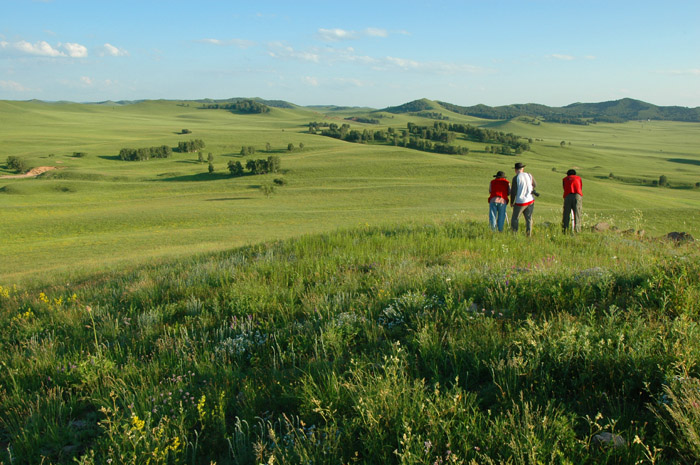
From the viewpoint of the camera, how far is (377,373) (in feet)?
10.4

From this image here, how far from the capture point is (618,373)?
9.57ft

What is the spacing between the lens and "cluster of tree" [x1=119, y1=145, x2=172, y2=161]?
302 feet

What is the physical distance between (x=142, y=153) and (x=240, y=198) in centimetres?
5355

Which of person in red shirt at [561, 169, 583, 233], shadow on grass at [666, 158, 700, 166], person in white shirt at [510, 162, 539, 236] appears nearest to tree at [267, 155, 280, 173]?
person in white shirt at [510, 162, 539, 236]

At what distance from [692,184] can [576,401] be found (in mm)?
94914

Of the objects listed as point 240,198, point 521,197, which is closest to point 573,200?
point 521,197

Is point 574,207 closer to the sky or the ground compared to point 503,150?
closer to the ground

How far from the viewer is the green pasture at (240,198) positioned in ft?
89.3

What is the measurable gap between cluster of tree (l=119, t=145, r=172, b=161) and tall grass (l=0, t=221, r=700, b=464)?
3883 inches

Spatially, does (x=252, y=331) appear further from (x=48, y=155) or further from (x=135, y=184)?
(x=48, y=155)

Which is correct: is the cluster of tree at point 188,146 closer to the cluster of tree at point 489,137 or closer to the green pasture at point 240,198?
the green pasture at point 240,198

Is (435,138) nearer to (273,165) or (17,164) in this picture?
(273,165)

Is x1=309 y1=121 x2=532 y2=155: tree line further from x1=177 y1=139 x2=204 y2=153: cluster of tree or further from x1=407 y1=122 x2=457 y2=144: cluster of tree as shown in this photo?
x1=177 y1=139 x2=204 y2=153: cluster of tree

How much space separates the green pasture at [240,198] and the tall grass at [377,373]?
8471 mm
